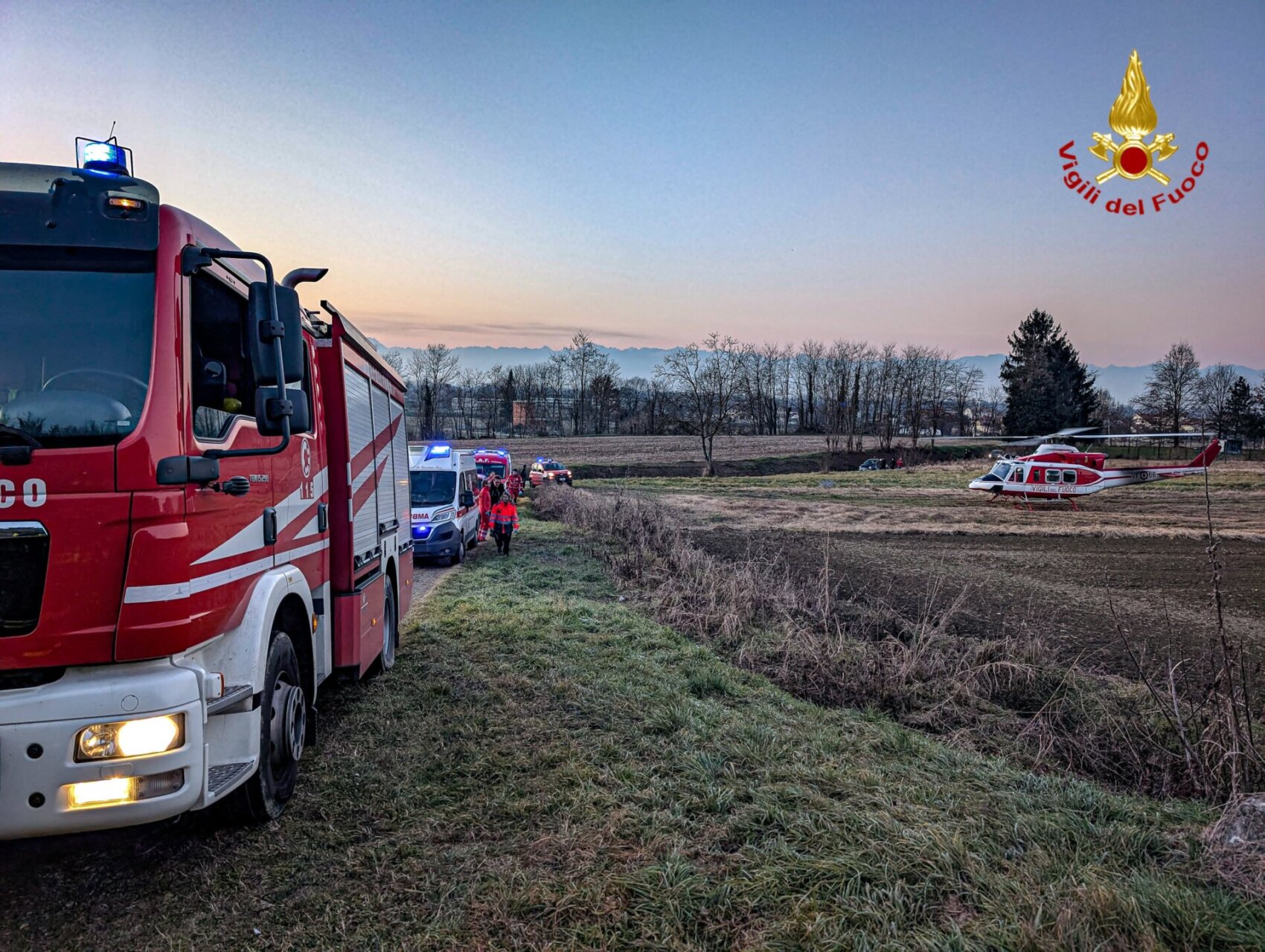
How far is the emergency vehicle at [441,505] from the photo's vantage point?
1355cm

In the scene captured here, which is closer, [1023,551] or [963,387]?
[1023,551]

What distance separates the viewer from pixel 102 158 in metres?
3.65

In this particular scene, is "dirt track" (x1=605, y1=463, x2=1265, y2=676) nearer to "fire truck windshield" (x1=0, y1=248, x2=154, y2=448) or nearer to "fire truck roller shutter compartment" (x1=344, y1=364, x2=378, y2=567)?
"fire truck roller shutter compartment" (x1=344, y1=364, x2=378, y2=567)

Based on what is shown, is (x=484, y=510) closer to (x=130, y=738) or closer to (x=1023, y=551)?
(x=1023, y=551)

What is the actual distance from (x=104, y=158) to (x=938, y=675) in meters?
7.45

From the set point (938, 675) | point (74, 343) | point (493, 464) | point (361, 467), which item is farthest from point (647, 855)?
point (493, 464)

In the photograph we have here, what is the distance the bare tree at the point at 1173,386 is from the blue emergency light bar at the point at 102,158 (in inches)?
3410

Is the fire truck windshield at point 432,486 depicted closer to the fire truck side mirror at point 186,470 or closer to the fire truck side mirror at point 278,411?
the fire truck side mirror at point 278,411

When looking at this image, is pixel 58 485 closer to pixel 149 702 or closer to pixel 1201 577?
pixel 149 702

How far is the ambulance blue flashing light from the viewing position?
11.8ft

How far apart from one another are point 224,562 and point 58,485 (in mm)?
717

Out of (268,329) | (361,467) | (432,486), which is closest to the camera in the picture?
(268,329)

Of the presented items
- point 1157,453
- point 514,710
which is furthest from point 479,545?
point 1157,453

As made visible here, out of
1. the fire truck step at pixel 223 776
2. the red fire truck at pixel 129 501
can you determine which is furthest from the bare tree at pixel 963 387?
the fire truck step at pixel 223 776
